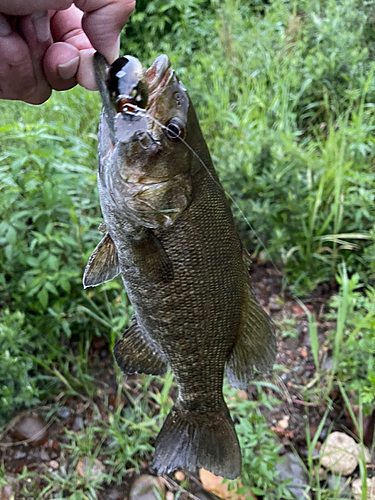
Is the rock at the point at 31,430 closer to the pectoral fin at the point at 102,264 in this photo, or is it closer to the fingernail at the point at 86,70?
the pectoral fin at the point at 102,264

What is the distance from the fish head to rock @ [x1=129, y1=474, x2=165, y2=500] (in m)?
1.50

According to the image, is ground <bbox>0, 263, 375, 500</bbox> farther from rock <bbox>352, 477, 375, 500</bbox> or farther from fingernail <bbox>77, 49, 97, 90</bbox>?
fingernail <bbox>77, 49, 97, 90</bbox>

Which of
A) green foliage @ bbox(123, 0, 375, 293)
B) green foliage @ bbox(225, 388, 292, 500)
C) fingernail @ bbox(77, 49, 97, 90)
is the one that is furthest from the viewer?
green foliage @ bbox(123, 0, 375, 293)

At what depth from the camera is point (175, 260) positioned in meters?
1.15

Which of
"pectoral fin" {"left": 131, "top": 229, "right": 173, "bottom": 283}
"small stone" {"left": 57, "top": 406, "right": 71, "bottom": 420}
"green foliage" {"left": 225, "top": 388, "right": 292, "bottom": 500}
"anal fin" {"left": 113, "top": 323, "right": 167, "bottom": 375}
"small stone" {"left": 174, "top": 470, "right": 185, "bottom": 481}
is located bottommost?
"small stone" {"left": 174, "top": 470, "right": 185, "bottom": 481}

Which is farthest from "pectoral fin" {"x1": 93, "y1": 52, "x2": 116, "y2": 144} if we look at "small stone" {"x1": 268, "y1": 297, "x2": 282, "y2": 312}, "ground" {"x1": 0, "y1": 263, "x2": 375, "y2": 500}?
"small stone" {"x1": 268, "y1": 297, "x2": 282, "y2": 312}

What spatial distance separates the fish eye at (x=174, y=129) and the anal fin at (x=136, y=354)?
0.69m

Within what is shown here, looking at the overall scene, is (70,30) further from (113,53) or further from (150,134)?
(150,134)

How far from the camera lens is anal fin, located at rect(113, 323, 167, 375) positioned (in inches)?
55.1

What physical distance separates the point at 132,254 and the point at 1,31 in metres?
0.85

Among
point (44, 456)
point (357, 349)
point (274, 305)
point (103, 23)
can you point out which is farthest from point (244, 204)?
point (44, 456)

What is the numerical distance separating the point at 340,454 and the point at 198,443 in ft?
3.17

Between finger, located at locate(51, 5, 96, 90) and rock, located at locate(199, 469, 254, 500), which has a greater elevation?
finger, located at locate(51, 5, 96, 90)

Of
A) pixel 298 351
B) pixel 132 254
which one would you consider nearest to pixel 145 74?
pixel 132 254
